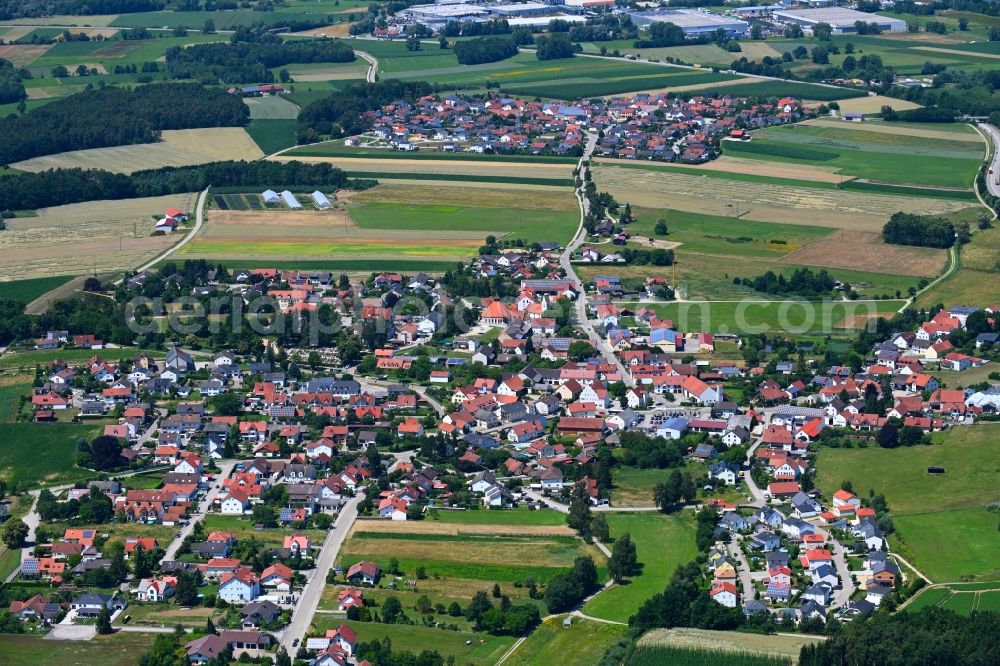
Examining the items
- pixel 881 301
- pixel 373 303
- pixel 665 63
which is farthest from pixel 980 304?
pixel 665 63

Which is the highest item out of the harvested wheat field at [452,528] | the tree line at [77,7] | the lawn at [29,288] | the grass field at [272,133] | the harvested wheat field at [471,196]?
the harvested wheat field at [452,528]

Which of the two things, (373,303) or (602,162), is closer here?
(373,303)

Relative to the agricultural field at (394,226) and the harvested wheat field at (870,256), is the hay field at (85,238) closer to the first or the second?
the agricultural field at (394,226)

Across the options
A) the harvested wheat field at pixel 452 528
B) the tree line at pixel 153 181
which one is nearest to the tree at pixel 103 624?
the harvested wheat field at pixel 452 528

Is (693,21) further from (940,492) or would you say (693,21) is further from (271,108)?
(940,492)

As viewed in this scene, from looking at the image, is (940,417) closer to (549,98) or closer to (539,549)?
(539,549)

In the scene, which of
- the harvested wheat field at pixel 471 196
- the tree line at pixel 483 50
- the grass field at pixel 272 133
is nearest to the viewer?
the harvested wheat field at pixel 471 196
